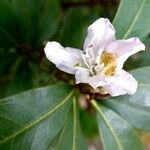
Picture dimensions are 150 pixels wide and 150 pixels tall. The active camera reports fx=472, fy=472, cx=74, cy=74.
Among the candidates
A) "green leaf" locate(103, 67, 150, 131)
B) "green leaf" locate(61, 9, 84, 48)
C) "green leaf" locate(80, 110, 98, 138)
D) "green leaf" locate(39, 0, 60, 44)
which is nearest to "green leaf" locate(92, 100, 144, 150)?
"green leaf" locate(103, 67, 150, 131)

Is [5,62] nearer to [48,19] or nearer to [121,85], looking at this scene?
[48,19]

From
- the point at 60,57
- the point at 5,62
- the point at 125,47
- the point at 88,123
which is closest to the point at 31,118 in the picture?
the point at 60,57

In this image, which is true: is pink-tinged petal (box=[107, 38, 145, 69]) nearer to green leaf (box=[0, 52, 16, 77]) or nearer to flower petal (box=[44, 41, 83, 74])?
flower petal (box=[44, 41, 83, 74])

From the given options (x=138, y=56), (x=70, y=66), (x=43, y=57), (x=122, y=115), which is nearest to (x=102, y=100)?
(x=122, y=115)

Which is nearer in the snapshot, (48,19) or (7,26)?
(7,26)

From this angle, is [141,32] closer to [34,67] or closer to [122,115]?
[122,115]

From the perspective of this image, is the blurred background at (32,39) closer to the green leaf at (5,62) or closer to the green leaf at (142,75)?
the green leaf at (5,62)

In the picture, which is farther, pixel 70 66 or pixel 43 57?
pixel 43 57
